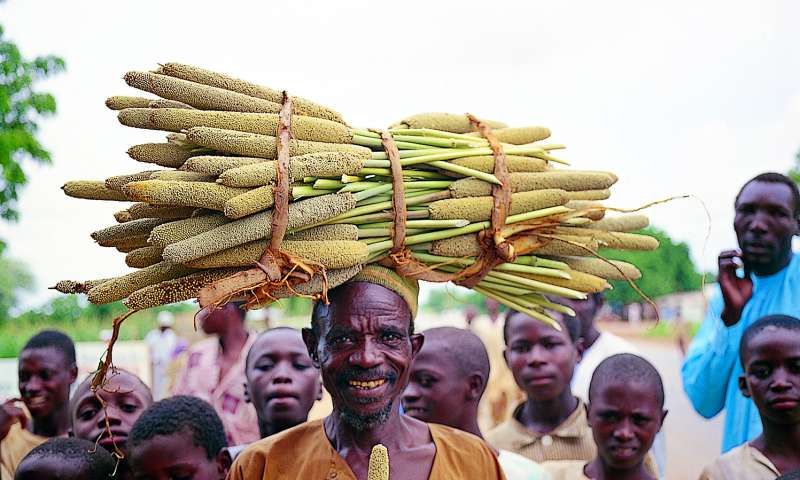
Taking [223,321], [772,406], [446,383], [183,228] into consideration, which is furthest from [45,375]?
[772,406]

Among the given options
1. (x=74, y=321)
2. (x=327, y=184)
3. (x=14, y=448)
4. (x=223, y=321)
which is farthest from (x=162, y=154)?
(x=74, y=321)

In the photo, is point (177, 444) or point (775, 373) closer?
point (177, 444)

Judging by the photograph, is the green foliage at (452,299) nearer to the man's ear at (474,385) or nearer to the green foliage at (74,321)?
the man's ear at (474,385)

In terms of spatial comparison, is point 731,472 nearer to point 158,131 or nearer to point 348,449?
point 348,449

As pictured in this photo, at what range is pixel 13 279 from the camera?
4466cm

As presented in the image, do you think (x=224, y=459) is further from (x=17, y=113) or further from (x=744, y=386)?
(x=17, y=113)

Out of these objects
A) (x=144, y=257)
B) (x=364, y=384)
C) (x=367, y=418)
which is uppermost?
(x=144, y=257)

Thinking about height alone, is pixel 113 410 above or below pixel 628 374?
below

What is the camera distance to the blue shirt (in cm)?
401

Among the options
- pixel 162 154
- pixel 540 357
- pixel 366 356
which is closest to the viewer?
pixel 162 154

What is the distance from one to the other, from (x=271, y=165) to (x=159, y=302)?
0.47 meters

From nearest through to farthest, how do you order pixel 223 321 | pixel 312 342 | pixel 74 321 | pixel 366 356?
pixel 366 356
pixel 312 342
pixel 223 321
pixel 74 321

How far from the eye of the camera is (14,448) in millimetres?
4473

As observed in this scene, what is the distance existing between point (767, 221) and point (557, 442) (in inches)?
59.5
